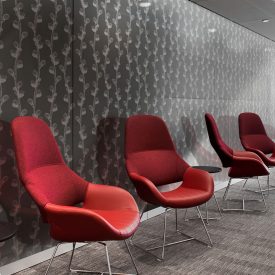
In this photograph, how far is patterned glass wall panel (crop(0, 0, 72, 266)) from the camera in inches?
106

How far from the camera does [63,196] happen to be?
261 centimetres

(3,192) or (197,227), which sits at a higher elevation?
(3,192)

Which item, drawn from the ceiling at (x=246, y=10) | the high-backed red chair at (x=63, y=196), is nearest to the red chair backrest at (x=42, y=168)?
the high-backed red chair at (x=63, y=196)

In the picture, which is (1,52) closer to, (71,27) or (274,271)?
(71,27)

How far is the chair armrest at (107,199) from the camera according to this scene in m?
2.65

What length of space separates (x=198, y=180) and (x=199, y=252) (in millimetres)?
622

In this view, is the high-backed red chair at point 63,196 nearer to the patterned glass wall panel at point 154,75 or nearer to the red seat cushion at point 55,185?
the red seat cushion at point 55,185

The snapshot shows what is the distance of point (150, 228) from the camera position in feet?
12.5

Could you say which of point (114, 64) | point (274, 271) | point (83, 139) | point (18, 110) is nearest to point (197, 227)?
point (274, 271)

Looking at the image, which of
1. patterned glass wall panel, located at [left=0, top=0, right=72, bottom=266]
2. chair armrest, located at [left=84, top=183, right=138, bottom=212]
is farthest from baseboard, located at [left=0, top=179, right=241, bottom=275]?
chair armrest, located at [left=84, top=183, right=138, bottom=212]

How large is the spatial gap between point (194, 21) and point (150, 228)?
9.19ft

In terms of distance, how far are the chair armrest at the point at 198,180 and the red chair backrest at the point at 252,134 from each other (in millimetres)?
2107

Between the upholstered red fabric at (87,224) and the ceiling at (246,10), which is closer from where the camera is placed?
the upholstered red fabric at (87,224)

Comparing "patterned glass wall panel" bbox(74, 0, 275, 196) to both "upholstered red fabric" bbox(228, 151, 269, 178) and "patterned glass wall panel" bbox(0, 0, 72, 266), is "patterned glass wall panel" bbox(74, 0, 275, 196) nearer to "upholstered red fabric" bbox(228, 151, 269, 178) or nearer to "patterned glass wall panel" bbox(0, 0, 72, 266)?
"patterned glass wall panel" bbox(0, 0, 72, 266)
